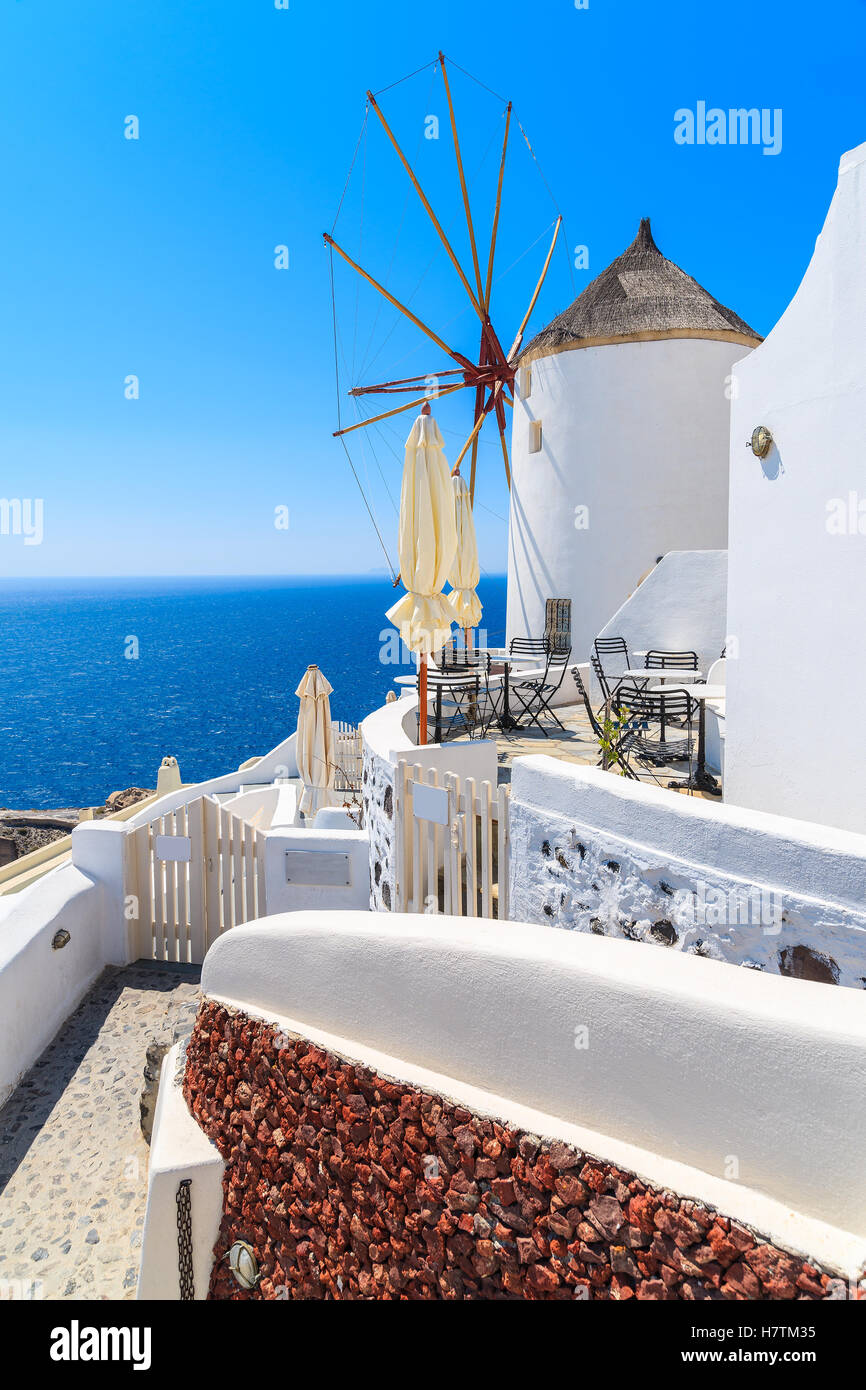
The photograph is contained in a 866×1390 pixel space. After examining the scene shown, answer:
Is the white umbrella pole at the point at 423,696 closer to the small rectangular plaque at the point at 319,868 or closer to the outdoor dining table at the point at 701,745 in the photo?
the small rectangular plaque at the point at 319,868

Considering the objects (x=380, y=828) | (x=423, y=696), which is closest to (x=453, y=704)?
(x=423, y=696)

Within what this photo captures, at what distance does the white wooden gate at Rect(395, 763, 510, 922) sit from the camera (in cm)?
484

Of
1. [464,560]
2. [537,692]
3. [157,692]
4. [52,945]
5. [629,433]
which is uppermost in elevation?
[629,433]

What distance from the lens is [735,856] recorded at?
10.7 ft

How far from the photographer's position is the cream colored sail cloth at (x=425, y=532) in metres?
6.34

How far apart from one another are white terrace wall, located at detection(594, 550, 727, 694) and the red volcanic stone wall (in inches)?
356

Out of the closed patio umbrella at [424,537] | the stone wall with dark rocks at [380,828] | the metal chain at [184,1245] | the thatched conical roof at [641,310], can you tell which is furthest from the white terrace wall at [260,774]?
the metal chain at [184,1245]

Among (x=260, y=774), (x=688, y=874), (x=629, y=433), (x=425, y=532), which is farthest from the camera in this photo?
(x=260, y=774)

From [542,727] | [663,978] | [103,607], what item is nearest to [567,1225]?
[663,978]

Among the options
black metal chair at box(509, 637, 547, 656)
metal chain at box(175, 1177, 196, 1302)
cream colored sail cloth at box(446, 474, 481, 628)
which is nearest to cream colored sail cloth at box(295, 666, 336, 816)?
cream colored sail cloth at box(446, 474, 481, 628)

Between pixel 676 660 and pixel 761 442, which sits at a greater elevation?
pixel 761 442

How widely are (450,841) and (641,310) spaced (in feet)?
48.2

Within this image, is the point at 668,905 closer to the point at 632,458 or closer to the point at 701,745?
the point at 701,745

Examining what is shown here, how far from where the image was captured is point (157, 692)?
7206 cm
